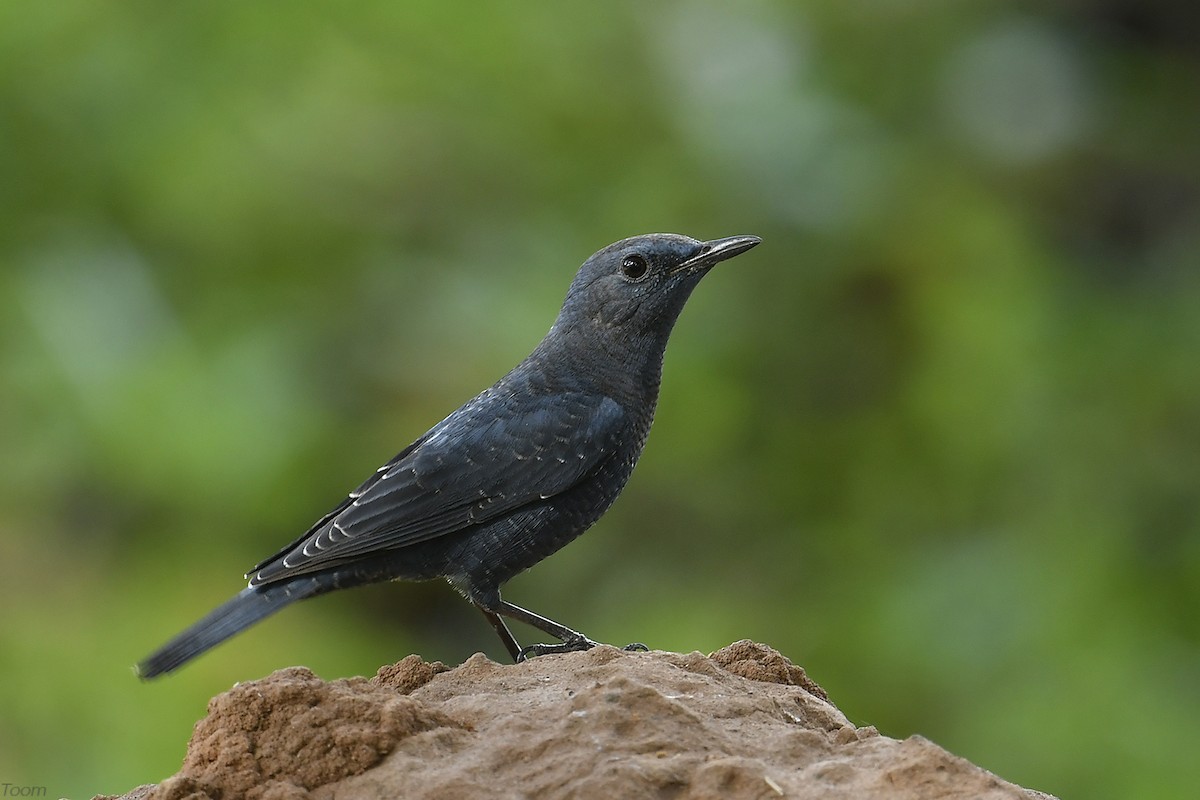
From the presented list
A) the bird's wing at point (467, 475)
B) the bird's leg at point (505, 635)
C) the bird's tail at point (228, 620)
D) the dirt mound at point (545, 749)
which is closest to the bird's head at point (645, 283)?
the bird's wing at point (467, 475)

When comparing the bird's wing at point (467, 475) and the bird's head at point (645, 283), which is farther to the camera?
the bird's head at point (645, 283)

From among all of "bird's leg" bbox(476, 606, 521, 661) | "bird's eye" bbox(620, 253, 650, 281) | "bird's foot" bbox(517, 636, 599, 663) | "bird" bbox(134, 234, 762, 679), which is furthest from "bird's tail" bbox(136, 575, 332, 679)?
"bird's eye" bbox(620, 253, 650, 281)

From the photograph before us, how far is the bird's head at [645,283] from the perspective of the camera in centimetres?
501

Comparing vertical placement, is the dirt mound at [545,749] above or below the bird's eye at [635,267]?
below

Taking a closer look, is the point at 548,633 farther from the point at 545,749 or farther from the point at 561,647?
the point at 545,749

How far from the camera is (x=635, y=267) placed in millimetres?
5055

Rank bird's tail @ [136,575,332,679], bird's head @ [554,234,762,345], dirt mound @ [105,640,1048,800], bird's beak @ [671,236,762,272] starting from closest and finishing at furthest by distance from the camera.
Answer: dirt mound @ [105,640,1048,800]
bird's tail @ [136,575,332,679]
bird's beak @ [671,236,762,272]
bird's head @ [554,234,762,345]

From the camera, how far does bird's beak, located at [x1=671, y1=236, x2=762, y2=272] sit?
4.86 metres

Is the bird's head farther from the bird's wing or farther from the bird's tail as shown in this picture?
the bird's tail

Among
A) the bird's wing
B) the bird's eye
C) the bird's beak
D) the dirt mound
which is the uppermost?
the bird's eye

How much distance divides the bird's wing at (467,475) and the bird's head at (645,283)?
29 cm

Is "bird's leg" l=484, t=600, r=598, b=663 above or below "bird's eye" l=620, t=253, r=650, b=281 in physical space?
below

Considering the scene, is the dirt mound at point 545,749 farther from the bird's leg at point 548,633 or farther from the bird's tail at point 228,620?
the bird's leg at point 548,633

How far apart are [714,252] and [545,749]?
2.33 metres
